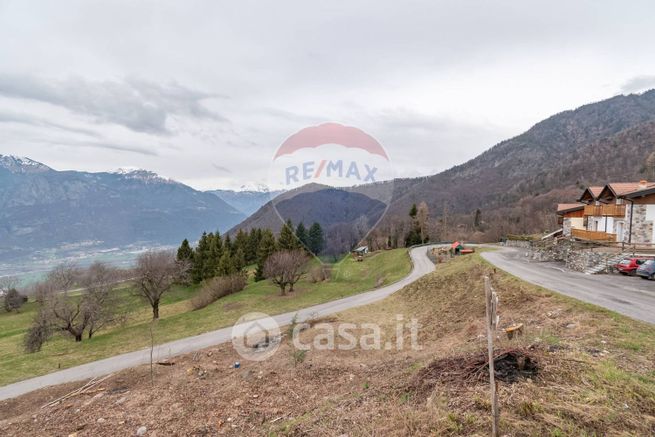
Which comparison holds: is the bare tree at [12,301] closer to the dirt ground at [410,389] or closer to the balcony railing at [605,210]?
the dirt ground at [410,389]

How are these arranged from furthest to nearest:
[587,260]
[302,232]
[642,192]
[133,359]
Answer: [642,192]
[587,260]
[302,232]
[133,359]

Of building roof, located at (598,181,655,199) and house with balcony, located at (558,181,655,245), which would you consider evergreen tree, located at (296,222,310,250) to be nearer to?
house with balcony, located at (558,181,655,245)

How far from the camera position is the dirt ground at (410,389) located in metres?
5.36

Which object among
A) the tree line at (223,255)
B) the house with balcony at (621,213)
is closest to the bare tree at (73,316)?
the tree line at (223,255)

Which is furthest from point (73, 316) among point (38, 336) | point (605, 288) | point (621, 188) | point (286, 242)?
point (621, 188)

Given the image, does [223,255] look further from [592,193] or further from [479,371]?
[592,193]

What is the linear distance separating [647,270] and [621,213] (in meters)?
13.1

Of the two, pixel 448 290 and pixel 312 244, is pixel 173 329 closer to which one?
pixel 312 244

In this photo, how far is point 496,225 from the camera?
90.8m

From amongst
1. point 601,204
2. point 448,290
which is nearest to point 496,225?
point 601,204

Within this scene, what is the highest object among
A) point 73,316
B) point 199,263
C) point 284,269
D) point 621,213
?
point 621,213

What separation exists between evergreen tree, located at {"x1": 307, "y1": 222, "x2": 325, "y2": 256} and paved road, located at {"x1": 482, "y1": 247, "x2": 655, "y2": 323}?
12282 mm

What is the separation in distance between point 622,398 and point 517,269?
69.4ft

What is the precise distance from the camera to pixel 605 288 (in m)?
16.5
